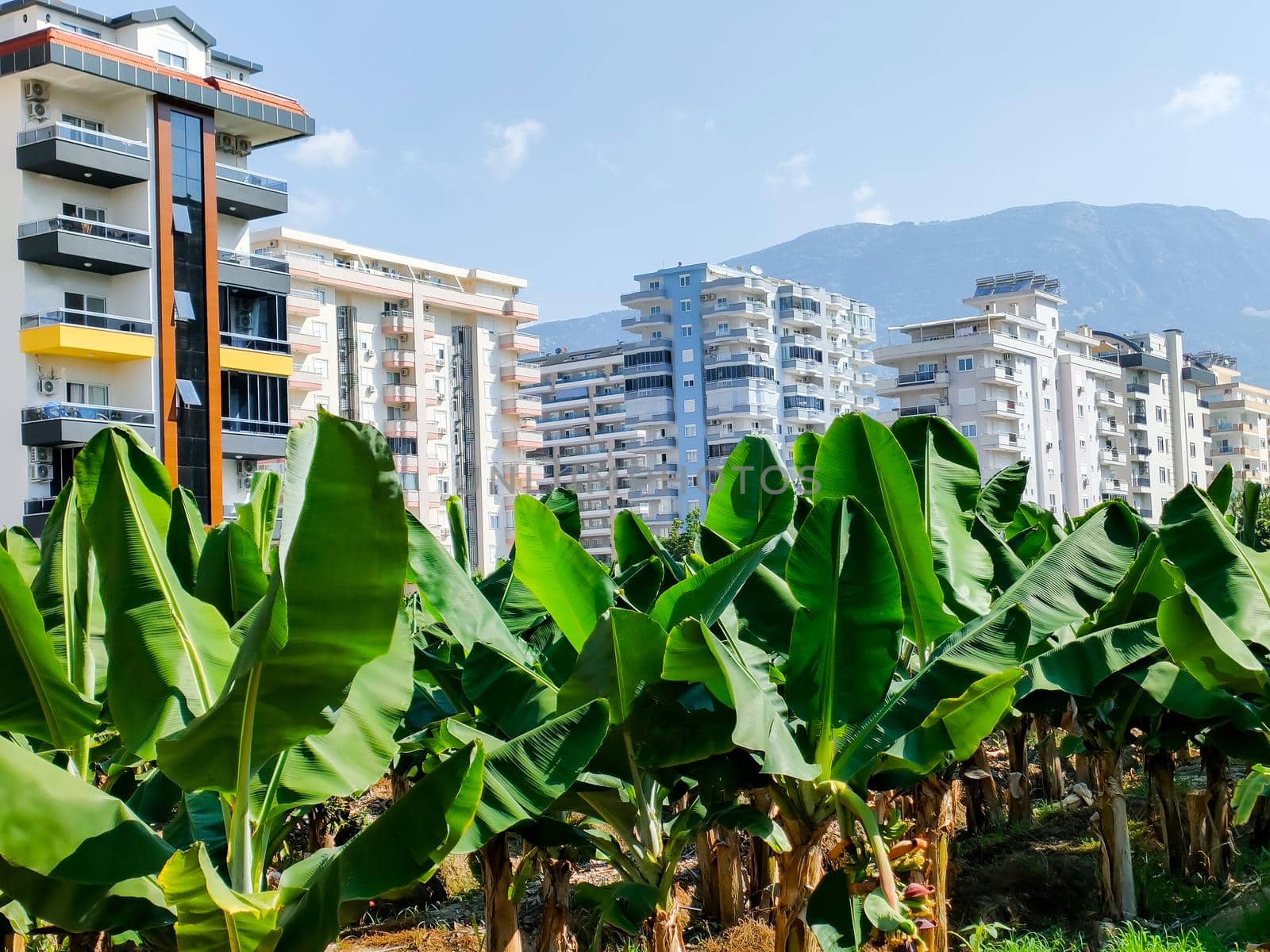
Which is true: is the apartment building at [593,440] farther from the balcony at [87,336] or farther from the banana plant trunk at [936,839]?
the banana plant trunk at [936,839]

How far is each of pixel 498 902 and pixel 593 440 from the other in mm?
107192

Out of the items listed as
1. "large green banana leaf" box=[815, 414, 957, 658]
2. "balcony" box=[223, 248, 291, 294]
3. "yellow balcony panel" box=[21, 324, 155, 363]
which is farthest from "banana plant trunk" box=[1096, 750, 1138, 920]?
"balcony" box=[223, 248, 291, 294]

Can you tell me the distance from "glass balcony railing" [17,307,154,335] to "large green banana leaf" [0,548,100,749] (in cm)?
3700

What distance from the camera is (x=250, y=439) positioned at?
43.3 meters

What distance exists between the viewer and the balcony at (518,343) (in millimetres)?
74562

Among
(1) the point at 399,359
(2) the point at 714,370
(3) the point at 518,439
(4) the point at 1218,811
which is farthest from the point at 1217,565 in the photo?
(2) the point at 714,370

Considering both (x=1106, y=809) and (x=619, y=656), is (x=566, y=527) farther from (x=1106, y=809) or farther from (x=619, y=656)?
(x=1106, y=809)

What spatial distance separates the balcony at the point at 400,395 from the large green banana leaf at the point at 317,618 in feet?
218

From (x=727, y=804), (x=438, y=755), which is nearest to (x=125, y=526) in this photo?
(x=438, y=755)

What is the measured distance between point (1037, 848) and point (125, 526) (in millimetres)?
8887

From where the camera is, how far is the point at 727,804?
638 cm

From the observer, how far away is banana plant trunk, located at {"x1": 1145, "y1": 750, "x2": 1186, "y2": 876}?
32.9 feet

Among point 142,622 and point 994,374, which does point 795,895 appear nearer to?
point 142,622


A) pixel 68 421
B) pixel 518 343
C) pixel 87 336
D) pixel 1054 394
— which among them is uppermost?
pixel 518 343
